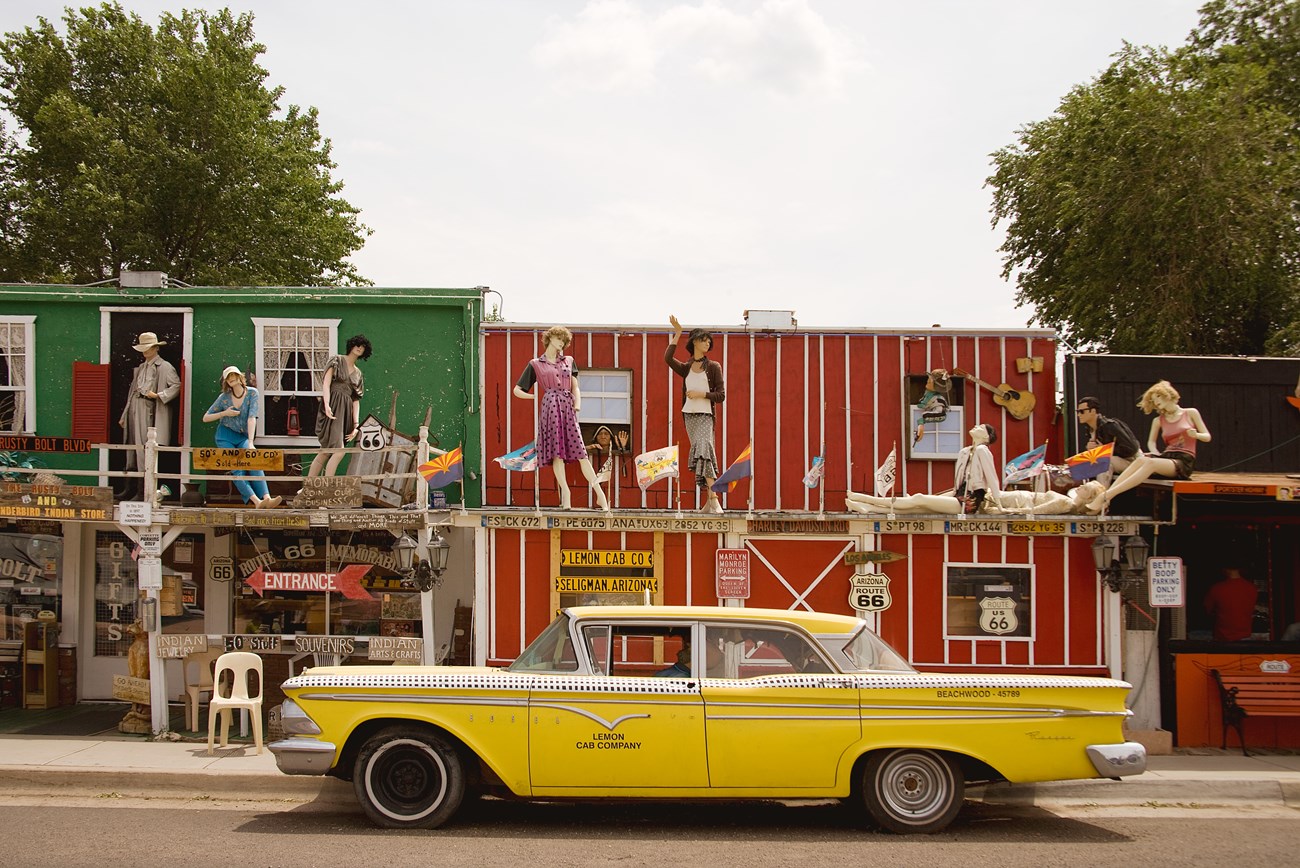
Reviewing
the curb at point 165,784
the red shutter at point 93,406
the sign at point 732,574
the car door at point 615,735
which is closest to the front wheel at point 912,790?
the car door at point 615,735

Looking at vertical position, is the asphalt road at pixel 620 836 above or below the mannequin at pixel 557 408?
below

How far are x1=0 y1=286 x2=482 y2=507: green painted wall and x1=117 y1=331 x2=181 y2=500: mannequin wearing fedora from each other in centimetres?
40

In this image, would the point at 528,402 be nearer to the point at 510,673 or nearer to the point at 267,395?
the point at 267,395

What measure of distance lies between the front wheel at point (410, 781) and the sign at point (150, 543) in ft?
17.5

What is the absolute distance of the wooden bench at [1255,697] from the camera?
1157 centimetres

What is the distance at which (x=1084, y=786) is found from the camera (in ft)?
32.3

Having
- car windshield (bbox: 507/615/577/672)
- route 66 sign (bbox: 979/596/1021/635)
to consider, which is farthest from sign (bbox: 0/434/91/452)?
→ route 66 sign (bbox: 979/596/1021/635)

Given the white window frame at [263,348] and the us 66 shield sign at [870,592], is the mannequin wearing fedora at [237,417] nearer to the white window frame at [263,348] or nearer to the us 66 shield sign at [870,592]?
the white window frame at [263,348]

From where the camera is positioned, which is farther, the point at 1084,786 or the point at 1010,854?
the point at 1084,786

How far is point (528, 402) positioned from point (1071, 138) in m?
16.3

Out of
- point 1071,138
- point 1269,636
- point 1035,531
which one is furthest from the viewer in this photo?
point 1071,138

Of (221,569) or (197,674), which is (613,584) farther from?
(221,569)

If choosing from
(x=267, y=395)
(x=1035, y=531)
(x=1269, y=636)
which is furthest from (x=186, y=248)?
(x=1269, y=636)

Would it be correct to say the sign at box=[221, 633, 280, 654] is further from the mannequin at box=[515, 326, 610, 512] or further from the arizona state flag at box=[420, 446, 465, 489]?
the mannequin at box=[515, 326, 610, 512]
